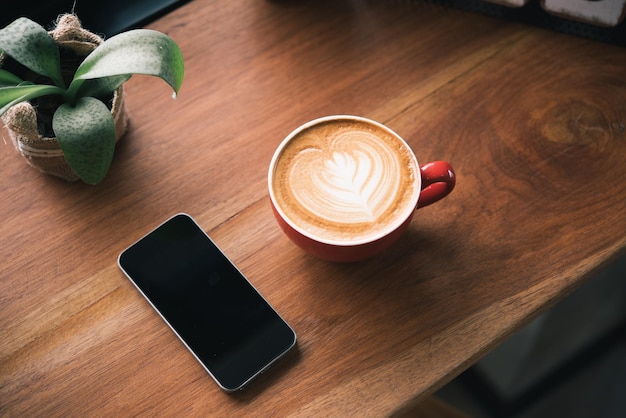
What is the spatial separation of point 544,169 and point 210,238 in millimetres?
377

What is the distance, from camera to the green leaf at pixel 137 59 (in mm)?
585

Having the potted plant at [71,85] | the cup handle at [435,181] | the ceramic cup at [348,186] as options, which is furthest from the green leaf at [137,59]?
the cup handle at [435,181]

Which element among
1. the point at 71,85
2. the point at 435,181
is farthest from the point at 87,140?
the point at 435,181

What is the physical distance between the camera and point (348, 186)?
65cm

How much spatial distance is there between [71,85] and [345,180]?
0.93ft

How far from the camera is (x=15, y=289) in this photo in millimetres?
688

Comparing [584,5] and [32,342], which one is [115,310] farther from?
[584,5]

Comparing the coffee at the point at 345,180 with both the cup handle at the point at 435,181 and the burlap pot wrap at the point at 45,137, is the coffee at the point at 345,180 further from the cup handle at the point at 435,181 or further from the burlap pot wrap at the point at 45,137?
the burlap pot wrap at the point at 45,137

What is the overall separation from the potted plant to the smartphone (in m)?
0.11

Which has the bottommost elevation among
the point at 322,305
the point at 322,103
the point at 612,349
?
the point at 612,349

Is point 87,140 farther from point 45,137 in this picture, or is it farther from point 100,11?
point 100,11

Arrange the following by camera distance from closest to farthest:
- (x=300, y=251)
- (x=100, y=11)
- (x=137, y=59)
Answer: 1. (x=137, y=59)
2. (x=300, y=251)
3. (x=100, y=11)

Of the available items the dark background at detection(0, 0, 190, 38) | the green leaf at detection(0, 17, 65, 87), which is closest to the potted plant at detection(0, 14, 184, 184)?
the green leaf at detection(0, 17, 65, 87)

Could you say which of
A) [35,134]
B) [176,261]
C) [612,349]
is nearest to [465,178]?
[176,261]
